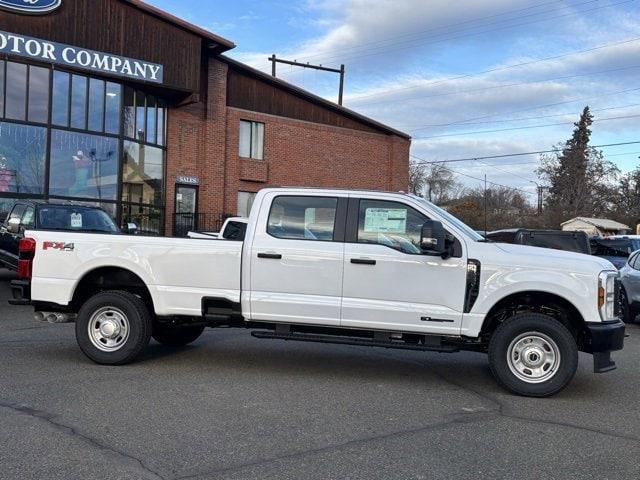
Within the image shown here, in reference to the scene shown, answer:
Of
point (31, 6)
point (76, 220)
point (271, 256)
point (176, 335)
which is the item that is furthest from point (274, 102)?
point (271, 256)

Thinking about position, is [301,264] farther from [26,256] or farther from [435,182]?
[435,182]

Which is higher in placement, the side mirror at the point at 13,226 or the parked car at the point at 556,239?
the parked car at the point at 556,239

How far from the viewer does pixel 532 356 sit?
624cm

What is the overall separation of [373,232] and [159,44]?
16923 mm

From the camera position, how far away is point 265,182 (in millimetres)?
26109

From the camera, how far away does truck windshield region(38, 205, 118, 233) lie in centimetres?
1324

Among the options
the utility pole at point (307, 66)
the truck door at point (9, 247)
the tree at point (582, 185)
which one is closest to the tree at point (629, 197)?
the tree at point (582, 185)

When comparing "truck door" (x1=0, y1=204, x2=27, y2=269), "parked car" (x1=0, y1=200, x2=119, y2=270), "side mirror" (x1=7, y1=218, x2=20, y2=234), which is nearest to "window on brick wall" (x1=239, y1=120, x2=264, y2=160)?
"parked car" (x1=0, y1=200, x2=119, y2=270)

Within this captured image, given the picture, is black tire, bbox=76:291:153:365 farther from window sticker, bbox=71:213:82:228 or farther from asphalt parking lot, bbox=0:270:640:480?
window sticker, bbox=71:213:82:228

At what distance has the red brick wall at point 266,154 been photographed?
23.6m

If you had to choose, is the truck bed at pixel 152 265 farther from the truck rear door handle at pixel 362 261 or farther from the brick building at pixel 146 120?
the brick building at pixel 146 120

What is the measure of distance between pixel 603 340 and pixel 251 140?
69.9 ft

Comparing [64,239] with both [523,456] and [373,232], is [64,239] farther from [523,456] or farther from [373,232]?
[523,456]

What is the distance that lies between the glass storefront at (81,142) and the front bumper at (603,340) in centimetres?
1698
